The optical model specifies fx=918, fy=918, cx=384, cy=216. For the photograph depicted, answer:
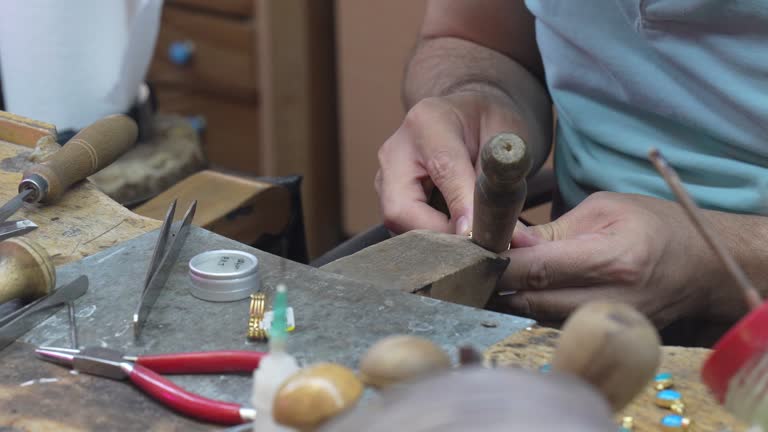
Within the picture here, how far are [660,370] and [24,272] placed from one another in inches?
20.4

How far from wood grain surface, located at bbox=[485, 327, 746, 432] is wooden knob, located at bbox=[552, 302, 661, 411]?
0.19 metres

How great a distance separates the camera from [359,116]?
8.70ft

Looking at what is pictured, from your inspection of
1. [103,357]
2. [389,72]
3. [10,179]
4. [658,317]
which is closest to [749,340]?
[103,357]

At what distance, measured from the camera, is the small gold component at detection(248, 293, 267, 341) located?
0.71 meters

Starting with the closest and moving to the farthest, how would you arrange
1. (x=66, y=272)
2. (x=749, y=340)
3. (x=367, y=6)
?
(x=749, y=340)
(x=66, y=272)
(x=367, y=6)

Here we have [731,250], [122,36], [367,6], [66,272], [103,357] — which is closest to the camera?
[103,357]

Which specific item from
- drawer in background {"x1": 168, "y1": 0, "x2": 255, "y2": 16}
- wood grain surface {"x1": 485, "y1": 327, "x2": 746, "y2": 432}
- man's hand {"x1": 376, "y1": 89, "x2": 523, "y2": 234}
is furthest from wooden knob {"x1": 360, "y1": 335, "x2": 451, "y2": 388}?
drawer in background {"x1": 168, "y1": 0, "x2": 255, "y2": 16}

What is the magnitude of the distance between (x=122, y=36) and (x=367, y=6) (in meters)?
1.20

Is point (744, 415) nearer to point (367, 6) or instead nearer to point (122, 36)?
point (122, 36)

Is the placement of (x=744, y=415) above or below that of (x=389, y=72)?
above

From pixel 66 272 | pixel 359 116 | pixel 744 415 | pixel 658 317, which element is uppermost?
pixel 744 415

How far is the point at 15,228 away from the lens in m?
0.92

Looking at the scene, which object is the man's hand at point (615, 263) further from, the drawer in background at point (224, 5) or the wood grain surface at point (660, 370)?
the drawer in background at point (224, 5)

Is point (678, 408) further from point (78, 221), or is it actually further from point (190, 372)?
point (78, 221)
